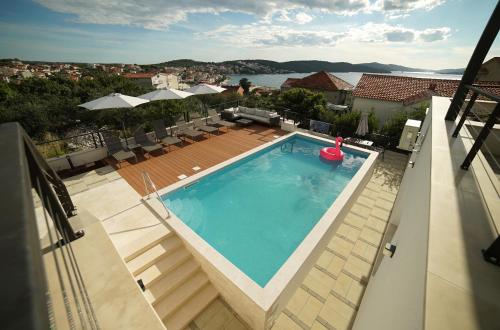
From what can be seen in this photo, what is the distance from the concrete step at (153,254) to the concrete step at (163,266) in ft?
0.24

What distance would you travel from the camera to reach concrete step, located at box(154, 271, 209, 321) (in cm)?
433

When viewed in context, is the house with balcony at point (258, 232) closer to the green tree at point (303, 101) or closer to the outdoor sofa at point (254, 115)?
the outdoor sofa at point (254, 115)

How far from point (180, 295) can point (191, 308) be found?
334 mm

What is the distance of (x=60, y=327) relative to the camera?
6.56 ft

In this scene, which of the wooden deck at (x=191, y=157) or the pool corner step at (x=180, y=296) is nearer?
the pool corner step at (x=180, y=296)

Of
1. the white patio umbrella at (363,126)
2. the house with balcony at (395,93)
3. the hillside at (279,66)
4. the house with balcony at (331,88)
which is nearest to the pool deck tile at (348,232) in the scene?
the white patio umbrella at (363,126)

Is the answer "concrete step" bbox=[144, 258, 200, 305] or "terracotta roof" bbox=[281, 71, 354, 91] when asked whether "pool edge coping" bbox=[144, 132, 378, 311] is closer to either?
"concrete step" bbox=[144, 258, 200, 305]

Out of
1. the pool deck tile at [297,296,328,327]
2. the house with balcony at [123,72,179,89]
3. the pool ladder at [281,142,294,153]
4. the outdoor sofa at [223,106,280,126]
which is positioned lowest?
the house with balcony at [123,72,179,89]

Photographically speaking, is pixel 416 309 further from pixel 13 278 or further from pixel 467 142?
pixel 467 142

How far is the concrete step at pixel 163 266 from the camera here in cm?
463

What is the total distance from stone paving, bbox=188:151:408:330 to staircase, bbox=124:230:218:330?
10.2 inches

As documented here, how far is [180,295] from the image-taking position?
4.59 m

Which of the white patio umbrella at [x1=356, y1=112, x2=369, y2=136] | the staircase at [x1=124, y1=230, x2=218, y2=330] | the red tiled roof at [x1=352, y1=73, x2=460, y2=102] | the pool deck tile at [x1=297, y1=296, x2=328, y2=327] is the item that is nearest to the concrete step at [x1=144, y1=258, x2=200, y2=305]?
the staircase at [x1=124, y1=230, x2=218, y2=330]

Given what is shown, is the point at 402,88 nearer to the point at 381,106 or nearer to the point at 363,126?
the point at 381,106
